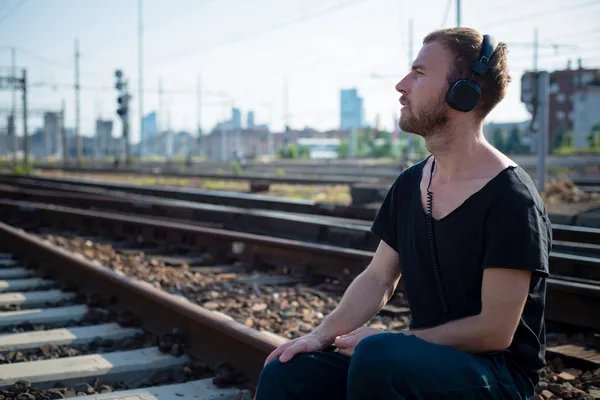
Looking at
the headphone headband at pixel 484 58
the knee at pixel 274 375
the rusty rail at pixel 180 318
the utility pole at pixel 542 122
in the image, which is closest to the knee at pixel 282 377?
the knee at pixel 274 375

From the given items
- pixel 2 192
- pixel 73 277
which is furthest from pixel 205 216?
pixel 2 192

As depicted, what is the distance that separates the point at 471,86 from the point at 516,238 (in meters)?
0.46

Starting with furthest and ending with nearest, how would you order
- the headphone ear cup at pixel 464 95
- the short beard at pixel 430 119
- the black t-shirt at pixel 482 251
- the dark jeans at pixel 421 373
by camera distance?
the short beard at pixel 430 119
the headphone ear cup at pixel 464 95
the black t-shirt at pixel 482 251
the dark jeans at pixel 421 373

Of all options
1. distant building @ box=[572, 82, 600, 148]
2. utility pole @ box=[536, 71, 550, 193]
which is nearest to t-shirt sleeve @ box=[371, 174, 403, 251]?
utility pole @ box=[536, 71, 550, 193]

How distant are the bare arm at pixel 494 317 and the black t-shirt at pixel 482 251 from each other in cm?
4

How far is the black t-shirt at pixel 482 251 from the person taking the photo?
2.08 meters

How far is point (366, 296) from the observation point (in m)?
2.58

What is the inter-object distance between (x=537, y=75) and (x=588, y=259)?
7822 millimetres

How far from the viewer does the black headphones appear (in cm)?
221

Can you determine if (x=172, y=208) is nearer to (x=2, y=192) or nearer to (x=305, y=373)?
(x=2, y=192)

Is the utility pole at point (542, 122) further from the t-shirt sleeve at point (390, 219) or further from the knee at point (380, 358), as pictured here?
the knee at point (380, 358)

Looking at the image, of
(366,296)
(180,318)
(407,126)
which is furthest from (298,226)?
(407,126)

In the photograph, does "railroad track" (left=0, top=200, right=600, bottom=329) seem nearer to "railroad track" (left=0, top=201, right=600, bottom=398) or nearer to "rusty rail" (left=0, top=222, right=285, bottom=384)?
"railroad track" (left=0, top=201, right=600, bottom=398)

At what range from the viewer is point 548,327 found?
16.6ft
